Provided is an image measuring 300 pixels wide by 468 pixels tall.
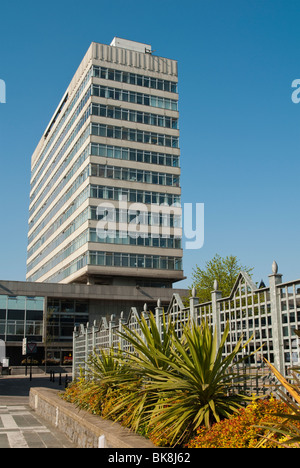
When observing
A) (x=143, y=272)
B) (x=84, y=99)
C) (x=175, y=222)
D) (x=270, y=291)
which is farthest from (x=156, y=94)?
(x=270, y=291)

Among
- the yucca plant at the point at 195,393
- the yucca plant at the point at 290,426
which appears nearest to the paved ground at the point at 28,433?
the yucca plant at the point at 195,393

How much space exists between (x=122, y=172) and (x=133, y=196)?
3425 millimetres

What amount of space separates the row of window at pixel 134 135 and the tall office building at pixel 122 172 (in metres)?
0.13

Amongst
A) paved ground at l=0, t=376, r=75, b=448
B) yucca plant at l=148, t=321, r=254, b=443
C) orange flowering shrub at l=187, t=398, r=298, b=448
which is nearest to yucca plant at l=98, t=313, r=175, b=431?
yucca plant at l=148, t=321, r=254, b=443

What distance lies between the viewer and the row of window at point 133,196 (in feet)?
210

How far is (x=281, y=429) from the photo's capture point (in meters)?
6.01

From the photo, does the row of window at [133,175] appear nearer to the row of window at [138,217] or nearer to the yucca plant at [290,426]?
the row of window at [138,217]

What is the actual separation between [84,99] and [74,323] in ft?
96.4

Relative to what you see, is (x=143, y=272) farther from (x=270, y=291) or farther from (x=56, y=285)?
(x=270, y=291)

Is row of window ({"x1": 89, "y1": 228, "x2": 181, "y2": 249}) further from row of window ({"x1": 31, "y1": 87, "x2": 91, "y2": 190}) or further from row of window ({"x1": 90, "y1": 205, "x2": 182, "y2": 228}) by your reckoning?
row of window ({"x1": 31, "y1": 87, "x2": 91, "y2": 190})

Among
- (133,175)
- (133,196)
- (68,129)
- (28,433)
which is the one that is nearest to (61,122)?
Result: (68,129)

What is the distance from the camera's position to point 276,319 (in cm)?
838

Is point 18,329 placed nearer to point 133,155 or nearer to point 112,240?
point 112,240
